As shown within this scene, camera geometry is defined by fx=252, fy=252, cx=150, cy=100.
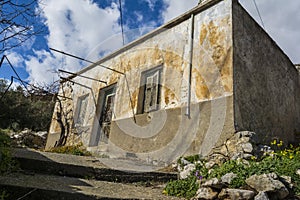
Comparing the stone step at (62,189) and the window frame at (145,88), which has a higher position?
the window frame at (145,88)

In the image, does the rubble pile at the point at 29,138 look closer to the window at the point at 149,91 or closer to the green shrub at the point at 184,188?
the window at the point at 149,91

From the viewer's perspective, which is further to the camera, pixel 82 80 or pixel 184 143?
pixel 82 80

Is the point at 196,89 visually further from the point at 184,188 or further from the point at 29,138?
the point at 29,138

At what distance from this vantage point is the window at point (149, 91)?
21.4 ft

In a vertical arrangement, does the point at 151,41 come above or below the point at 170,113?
above

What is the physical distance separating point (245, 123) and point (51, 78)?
10.2 m

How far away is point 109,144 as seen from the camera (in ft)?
23.5

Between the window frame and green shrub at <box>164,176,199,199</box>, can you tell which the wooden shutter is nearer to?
the window frame

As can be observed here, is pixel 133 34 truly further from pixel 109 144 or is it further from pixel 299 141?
pixel 299 141

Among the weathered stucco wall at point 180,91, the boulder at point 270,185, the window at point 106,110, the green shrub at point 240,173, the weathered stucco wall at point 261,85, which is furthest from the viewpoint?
the window at point 106,110

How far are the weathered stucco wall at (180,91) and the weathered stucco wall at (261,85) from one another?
0.27m

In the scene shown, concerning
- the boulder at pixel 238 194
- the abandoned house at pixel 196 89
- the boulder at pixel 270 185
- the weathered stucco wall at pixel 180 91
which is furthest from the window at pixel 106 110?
the boulder at pixel 270 185

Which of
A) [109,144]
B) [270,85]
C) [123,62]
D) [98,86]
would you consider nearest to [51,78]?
[98,86]

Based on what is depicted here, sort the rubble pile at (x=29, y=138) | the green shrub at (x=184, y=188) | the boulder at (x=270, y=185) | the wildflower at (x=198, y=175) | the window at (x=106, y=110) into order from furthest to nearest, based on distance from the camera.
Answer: the rubble pile at (x=29, y=138)
the window at (x=106, y=110)
the wildflower at (x=198, y=175)
the green shrub at (x=184, y=188)
the boulder at (x=270, y=185)
